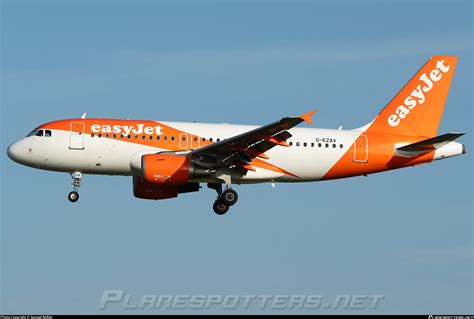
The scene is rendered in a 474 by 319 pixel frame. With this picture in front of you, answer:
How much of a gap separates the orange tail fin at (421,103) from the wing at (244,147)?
23.2ft

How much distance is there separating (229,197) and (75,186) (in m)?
7.53

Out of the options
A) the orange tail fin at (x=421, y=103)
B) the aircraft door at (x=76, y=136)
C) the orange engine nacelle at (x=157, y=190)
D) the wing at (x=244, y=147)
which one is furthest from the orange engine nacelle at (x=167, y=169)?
the orange tail fin at (x=421, y=103)

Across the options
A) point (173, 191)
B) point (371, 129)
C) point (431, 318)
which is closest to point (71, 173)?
point (173, 191)

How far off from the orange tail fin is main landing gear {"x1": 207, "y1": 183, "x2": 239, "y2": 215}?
830 cm

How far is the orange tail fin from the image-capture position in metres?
55.8

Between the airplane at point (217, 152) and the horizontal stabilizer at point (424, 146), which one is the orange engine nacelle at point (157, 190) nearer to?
the airplane at point (217, 152)

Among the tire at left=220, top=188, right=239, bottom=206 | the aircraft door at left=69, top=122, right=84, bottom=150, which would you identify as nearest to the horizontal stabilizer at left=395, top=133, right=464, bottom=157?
the tire at left=220, top=188, right=239, bottom=206

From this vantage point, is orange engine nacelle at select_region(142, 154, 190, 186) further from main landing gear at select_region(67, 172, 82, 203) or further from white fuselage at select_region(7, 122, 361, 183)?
main landing gear at select_region(67, 172, 82, 203)

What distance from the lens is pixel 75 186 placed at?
52.4 metres

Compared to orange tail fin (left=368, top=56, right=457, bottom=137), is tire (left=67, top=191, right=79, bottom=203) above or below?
below

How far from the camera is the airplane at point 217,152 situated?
167 ft

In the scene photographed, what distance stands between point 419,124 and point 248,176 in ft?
32.5

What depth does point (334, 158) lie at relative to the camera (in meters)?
53.6

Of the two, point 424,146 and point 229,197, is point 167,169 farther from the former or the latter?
point 424,146
